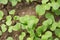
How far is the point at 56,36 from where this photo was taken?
1.91 metres

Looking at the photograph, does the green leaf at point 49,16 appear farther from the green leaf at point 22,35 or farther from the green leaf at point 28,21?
the green leaf at point 22,35

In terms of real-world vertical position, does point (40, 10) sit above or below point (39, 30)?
above

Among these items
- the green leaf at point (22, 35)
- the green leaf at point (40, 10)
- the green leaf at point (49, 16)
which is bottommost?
the green leaf at point (22, 35)

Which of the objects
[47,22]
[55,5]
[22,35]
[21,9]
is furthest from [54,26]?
[21,9]

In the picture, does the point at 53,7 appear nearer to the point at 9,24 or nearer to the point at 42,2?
the point at 42,2

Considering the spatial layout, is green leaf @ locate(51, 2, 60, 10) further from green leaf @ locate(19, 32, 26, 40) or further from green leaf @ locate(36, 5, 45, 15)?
green leaf @ locate(19, 32, 26, 40)

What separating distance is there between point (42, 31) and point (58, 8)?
0.90ft

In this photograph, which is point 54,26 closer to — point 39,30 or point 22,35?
point 39,30

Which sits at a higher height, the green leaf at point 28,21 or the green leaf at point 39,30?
the green leaf at point 28,21

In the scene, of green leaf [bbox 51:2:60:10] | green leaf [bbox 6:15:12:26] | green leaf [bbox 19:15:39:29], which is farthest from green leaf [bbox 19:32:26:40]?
green leaf [bbox 51:2:60:10]

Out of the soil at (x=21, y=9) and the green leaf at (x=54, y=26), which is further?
the soil at (x=21, y=9)

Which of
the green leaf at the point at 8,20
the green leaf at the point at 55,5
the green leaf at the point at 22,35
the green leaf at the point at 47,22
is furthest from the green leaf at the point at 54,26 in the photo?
the green leaf at the point at 8,20

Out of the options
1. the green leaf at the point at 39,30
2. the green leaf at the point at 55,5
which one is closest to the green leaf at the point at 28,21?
the green leaf at the point at 39,30

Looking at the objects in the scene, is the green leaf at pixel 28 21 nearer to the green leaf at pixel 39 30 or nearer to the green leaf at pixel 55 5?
the green leaf at pixel 39 30
